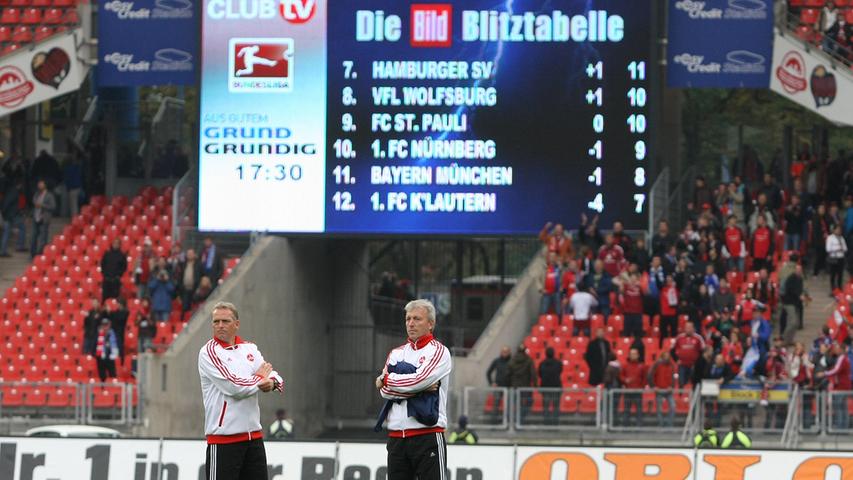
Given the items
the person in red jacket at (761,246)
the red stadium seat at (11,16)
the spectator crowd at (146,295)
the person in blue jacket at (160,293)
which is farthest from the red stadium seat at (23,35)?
the person in red jacket at (761,246)

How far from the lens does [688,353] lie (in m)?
28.5

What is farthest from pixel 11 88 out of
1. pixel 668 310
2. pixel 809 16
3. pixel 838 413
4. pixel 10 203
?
pixel 838 413

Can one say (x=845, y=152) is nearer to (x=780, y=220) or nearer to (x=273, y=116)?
(x=780, y=220)

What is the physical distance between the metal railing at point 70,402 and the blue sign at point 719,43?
10.1 meters

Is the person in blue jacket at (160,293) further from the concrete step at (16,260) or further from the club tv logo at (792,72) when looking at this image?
the club tv logo at (792,72)

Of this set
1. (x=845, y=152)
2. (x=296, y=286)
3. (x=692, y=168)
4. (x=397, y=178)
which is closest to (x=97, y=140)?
(x=296, y=286)

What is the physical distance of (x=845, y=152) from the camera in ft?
114

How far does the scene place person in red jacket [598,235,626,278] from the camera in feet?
102

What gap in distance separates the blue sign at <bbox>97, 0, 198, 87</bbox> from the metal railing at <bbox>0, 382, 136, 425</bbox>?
6.54 meters

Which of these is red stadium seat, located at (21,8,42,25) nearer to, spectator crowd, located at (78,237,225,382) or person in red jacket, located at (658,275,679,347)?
spectator crowd, located at (78,237,225,382)

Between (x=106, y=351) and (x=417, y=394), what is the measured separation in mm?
18623

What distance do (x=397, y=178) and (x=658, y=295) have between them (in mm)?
4467

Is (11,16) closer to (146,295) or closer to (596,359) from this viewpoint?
(146,295)

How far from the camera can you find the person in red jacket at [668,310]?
99.4 ft
